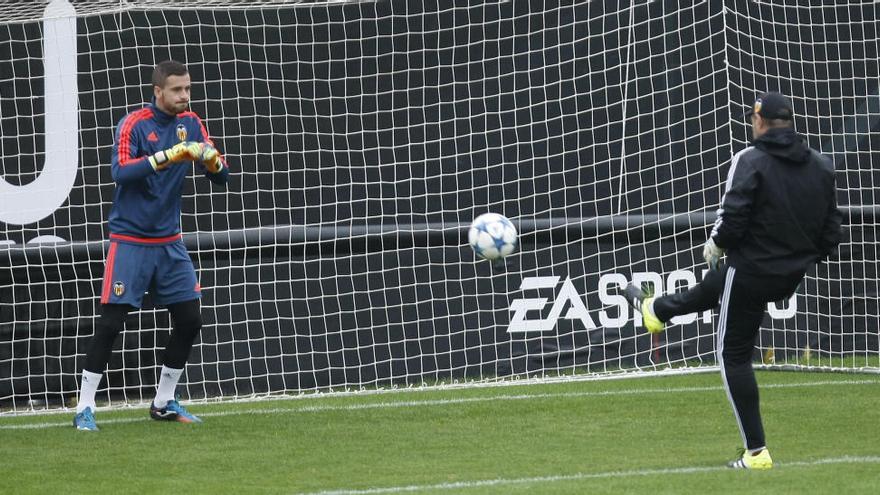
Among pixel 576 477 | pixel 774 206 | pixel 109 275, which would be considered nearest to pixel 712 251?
pixel 774 206

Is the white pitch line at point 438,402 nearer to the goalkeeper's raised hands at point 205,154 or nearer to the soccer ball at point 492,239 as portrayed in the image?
the soccer ball at point 492,239

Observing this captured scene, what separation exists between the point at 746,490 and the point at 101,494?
291 centimetres

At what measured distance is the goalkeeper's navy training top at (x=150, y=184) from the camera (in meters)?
8.63

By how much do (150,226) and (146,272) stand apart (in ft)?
0.92

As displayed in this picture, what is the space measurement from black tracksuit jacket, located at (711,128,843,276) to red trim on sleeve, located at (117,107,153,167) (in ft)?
11.7

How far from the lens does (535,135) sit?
37.8ft

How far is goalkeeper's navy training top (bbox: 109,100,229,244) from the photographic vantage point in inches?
340

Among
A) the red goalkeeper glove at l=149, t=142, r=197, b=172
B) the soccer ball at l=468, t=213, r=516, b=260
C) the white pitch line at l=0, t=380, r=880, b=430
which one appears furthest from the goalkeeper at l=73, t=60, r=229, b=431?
the soccer ball at l=468, t=213, r=516, b=260

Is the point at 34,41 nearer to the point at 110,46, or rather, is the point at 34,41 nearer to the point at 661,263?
the point at 110,46

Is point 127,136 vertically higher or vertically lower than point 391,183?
higher

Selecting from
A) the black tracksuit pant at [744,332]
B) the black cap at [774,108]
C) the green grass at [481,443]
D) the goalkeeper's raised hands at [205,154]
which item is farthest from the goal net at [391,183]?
the black cap at [774,108]

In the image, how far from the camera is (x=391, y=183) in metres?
11.3

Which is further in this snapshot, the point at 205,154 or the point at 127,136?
the point at 127,136

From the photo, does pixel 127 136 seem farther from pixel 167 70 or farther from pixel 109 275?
pixel 109 275
